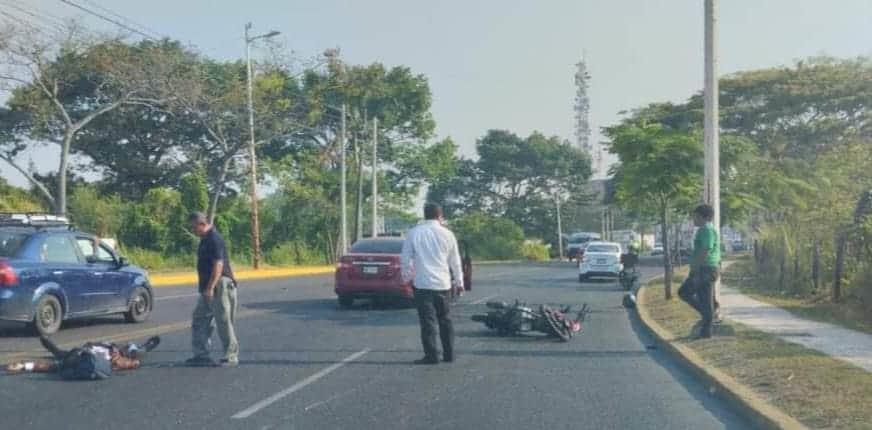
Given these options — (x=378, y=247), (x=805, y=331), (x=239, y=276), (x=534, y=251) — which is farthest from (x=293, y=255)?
(x=805, y=331)

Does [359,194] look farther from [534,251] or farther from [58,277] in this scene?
[58,277]

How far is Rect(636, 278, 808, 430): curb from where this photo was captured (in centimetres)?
852

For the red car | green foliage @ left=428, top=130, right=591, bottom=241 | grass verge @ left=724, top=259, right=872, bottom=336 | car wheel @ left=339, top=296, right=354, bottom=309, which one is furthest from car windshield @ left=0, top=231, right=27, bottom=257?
green foliage @ left=428, top=130, right=591, bottom=241

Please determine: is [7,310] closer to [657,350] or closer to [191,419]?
[191,419]

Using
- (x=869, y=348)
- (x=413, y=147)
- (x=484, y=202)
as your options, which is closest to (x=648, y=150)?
(x=869, y=348)

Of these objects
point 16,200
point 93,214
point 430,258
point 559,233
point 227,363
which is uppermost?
point 16,200

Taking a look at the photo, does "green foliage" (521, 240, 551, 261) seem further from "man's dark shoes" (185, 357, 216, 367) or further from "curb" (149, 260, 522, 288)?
"man's dark shoes" (185, 357, 216, 367)

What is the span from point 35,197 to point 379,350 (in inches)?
1356

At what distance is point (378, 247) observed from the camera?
22203 mm

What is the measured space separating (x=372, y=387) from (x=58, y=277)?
6.98 m

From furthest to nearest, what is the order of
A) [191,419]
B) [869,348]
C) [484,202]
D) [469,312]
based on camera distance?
[484,202] → [469,312] → [869,348] → [191,419]

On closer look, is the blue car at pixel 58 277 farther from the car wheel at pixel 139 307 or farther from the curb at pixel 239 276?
the curb at pixel 239 276

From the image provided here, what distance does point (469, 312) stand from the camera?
2084 cm

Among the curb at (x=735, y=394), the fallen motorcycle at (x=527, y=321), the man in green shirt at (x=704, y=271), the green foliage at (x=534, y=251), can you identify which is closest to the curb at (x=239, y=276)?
the fallen motorcycle at (x=527, y=321)
